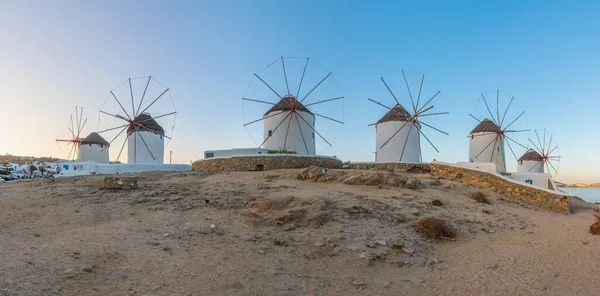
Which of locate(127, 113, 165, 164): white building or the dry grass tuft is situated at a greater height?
locate(127, 113, 165, 164): white building

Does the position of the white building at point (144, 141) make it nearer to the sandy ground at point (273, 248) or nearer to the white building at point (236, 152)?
the white building at point (236, 152)

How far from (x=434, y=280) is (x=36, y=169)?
109ft

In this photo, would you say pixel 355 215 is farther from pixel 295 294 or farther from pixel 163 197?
pixel 163 197

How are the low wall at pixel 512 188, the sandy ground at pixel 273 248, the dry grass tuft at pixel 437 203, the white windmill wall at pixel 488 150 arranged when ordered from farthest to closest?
the white windmill wall at pixel 488 150 < the low wall at pixel 512 188 < the dry grass tuft at pixel 437 203 < the sandy ground at pixel 273 248

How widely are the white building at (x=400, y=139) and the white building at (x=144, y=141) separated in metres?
20.9

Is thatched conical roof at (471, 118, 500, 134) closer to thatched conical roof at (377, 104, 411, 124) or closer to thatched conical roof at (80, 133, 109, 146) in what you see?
thatched conical roof at (377, 104, 411, 124)

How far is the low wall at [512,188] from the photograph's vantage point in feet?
45.9

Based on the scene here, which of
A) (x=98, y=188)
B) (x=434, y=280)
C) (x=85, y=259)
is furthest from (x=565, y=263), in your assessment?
(x=98, y=188)

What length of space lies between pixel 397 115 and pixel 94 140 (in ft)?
107

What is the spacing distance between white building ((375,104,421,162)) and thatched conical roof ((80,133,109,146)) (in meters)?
30.5

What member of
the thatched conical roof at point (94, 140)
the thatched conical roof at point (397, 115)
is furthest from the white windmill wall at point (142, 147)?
the thatched conical roof at point (397, 115)

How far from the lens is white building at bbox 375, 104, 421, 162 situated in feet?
91.9

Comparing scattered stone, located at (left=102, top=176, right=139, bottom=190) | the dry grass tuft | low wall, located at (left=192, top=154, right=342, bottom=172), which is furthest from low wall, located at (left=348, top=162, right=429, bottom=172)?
scattered stone, located at (left=102, top=176, right=139, bottom=190)

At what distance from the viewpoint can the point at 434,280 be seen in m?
5.66
